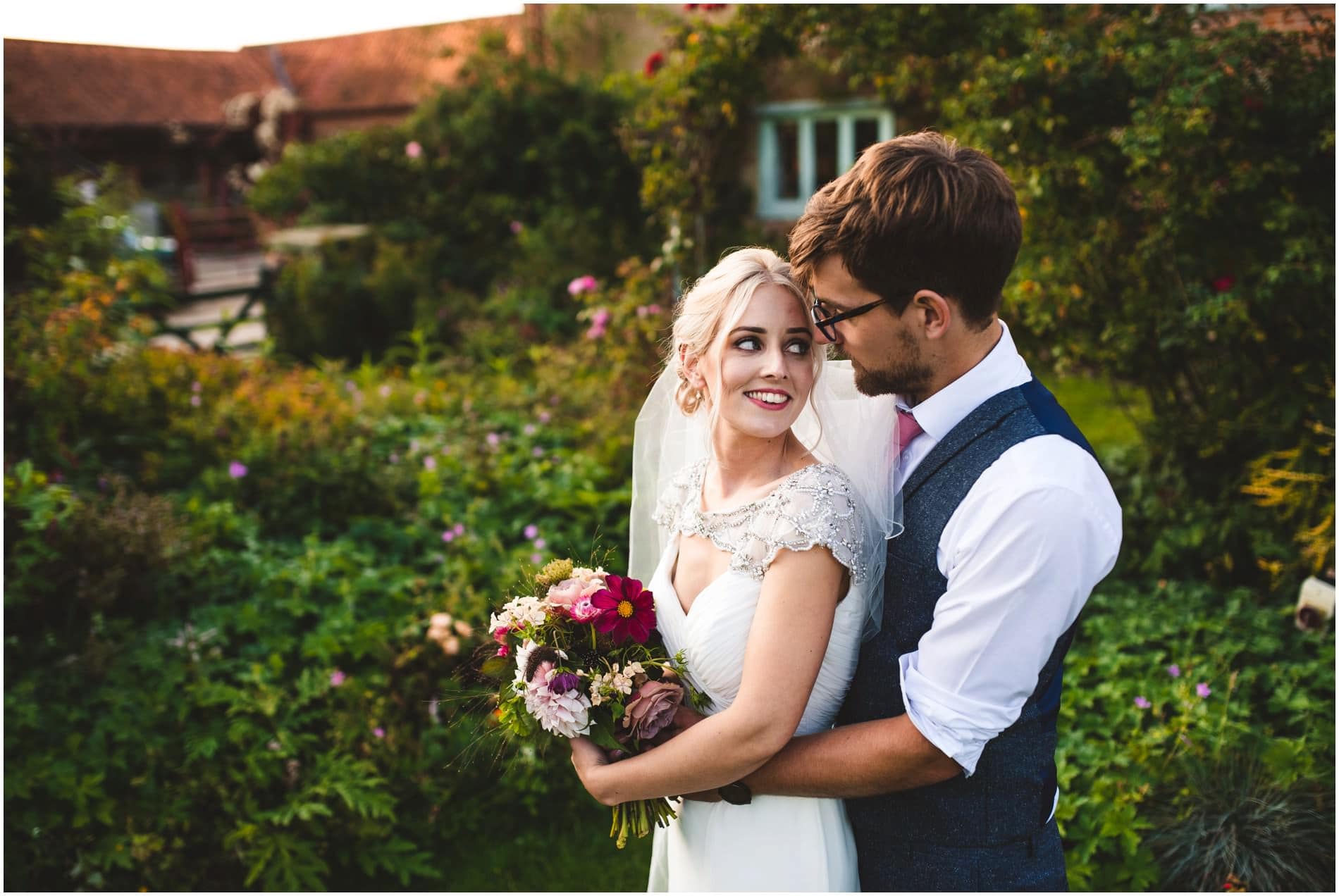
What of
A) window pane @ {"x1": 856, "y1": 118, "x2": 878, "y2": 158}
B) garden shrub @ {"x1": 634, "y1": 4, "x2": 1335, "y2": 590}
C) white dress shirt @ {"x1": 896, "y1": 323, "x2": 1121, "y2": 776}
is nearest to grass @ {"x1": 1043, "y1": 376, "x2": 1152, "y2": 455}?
garden shrub @ {"x1": 634, "y1": 4, "x2": 1335, "y2": 590}

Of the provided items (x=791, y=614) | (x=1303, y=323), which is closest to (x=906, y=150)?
(x=791, y=614)

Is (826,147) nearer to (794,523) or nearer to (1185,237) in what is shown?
(1185,237)

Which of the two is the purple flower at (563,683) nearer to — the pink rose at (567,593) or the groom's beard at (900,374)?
the pink rose at (567,593)

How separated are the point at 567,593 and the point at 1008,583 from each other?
877 mm

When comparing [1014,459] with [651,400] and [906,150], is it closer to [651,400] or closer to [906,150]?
[906,150]

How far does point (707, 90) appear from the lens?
26.6 ft

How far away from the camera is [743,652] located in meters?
2.01

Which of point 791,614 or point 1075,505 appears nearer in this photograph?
point 1075,505

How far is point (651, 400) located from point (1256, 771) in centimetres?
251

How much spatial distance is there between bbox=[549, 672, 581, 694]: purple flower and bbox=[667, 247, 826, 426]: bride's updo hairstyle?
718 millimetres

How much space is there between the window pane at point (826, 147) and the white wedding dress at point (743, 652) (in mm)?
9496

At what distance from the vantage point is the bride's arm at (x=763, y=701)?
1841mm

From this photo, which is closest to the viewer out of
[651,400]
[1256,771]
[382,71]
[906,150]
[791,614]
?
[906,150]

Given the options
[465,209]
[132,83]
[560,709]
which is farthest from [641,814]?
[132,83]
